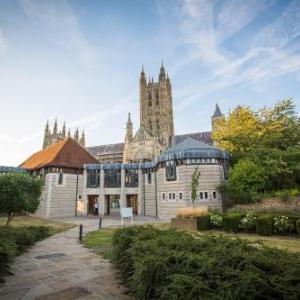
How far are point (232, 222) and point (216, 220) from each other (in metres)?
1.36

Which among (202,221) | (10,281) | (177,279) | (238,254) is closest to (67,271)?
(10,281)

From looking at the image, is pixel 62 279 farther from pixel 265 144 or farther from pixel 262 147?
pixel 265 144

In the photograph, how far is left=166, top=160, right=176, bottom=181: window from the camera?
28969mm

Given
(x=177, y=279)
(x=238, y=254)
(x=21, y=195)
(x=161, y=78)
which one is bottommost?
(x=177, y=279)

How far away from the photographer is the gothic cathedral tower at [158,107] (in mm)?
76731

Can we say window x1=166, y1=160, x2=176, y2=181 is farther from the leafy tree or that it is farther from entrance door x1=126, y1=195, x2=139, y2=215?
entrance door x1=126, y1=195, x2=139, y2=215

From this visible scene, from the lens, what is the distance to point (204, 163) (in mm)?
28250

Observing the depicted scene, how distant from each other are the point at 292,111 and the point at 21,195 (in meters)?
34.1

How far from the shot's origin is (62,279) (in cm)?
645

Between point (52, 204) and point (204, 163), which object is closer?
point (204, 163)

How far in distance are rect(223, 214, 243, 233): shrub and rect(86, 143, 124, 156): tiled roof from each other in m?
58.6

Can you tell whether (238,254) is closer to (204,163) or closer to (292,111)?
(204,163)

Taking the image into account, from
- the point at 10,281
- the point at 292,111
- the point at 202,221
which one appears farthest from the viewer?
the point at 292,111

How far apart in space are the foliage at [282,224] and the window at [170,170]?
14736mm
